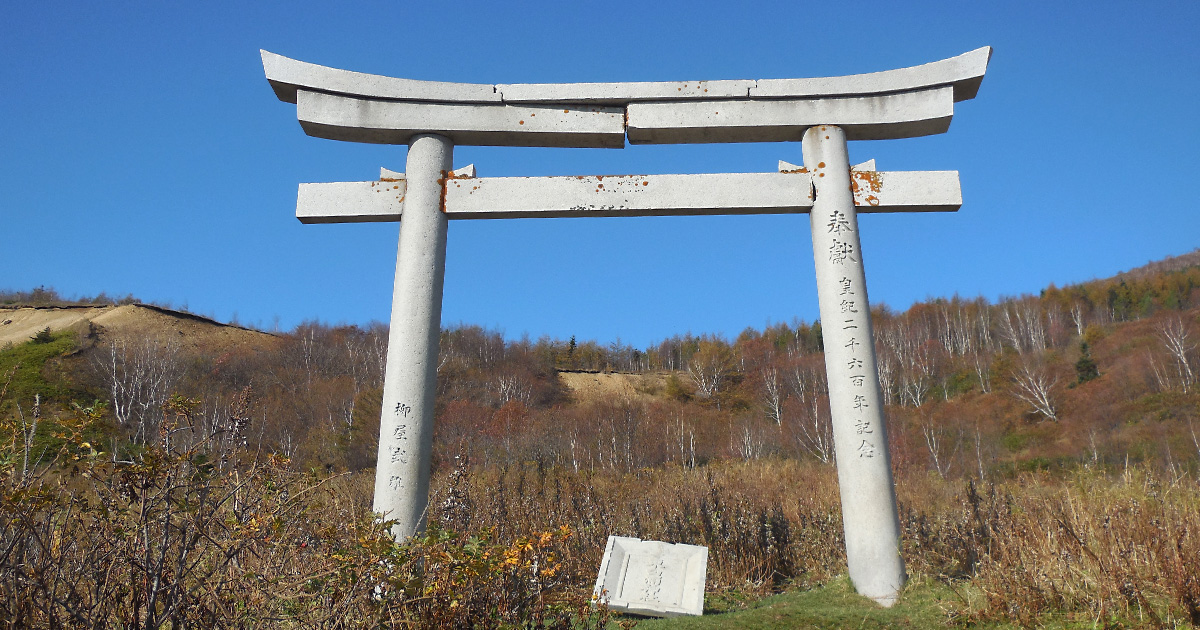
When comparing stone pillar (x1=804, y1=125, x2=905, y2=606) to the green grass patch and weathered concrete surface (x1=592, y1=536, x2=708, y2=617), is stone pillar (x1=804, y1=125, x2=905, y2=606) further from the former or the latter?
the green grass patch

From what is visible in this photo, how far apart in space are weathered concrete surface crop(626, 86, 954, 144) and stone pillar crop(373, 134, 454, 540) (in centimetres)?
175

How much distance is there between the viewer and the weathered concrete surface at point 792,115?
218 inches

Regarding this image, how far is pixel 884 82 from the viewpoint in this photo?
5.55 meters

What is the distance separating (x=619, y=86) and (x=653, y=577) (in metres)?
3.85

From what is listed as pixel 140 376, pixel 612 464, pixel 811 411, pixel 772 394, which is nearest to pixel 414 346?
pixel 612 464

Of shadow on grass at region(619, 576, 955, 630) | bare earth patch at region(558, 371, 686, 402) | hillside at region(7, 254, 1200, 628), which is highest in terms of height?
bare earth patch at region(558, 371, 686, 402)

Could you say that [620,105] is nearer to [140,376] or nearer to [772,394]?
[140,376]

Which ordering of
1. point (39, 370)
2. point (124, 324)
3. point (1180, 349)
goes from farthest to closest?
point (124, 324) < point (1180, 349) < point (39, 370)

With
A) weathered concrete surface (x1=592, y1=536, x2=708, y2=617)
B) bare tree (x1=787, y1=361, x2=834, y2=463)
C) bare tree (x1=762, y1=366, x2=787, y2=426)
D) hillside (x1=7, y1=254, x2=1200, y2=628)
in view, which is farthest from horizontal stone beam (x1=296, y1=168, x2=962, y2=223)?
bare tree (x1=762, y1=366, x2=787, y2=426)

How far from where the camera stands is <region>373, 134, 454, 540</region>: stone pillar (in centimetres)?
491

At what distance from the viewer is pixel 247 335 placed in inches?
1345

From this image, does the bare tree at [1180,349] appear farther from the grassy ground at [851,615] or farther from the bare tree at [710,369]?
the grassy ground at [851,615]

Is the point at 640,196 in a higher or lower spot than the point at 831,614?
higher

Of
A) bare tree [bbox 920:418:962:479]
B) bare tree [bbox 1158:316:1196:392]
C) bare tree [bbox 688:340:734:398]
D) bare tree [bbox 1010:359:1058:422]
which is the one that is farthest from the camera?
bare tree [bbox 688:340:734:398]
